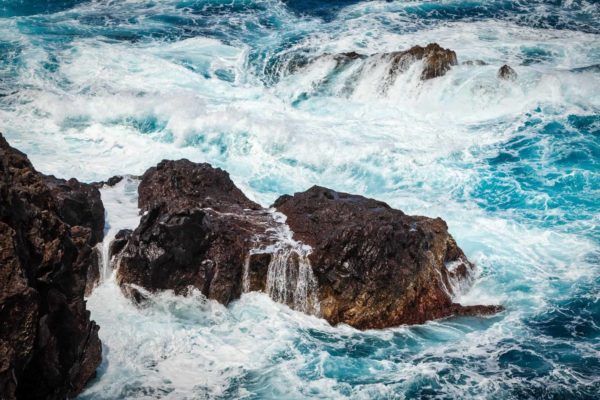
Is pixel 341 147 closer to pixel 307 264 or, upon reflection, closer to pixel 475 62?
pixel 475 62

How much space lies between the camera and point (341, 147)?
1561 cm

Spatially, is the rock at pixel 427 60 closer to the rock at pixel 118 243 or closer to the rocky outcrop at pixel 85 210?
the rocky outcrop at pixel 85 210

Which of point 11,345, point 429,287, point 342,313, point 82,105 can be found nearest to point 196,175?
point 342,313

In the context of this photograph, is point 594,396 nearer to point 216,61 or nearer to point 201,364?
point 201,364

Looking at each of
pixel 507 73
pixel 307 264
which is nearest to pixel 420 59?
pixel 507 73

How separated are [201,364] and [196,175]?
383cm

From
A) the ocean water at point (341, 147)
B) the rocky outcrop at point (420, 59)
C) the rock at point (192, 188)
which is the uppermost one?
the rocky outcrop at point (420, 59)

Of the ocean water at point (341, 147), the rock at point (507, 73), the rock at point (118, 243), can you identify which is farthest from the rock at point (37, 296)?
the rock at point (507, 73)

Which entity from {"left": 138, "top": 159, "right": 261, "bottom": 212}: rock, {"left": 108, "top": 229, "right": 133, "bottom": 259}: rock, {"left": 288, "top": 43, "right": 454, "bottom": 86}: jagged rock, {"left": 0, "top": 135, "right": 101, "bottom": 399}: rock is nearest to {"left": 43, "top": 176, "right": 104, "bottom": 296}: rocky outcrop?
{"left": 108, "top": 229, "right": 133, "bottom": 259}: rock

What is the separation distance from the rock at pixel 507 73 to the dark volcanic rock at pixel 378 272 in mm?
10962

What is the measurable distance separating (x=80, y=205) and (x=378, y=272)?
4253 mm

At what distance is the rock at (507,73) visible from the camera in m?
18.6

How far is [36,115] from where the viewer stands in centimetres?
1694

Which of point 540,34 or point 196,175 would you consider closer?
point 196,175
